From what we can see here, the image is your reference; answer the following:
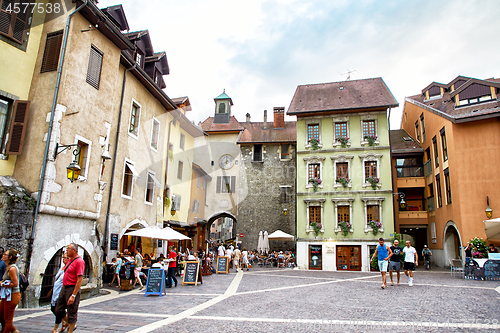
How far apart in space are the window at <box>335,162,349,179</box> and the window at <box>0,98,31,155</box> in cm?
2152

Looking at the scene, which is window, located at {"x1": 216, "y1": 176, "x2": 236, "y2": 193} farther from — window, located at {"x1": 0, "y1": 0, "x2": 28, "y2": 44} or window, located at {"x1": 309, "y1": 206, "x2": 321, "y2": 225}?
window, located at {"x1": 0, "y1": 0, "x2": 28, "y2": 44}

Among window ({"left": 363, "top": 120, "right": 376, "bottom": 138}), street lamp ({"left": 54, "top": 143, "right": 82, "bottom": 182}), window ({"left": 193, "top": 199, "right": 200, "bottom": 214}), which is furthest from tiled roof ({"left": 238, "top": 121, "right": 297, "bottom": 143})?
street lamp ({"left": 54, "top": 143, "right": 82, "bottom": 182})

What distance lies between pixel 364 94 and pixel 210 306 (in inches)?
951

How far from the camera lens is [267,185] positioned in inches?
1299

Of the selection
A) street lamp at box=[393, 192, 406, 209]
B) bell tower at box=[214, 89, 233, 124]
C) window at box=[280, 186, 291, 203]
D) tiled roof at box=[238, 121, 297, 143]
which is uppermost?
bell tower at box=[214, 89, 233, 124]

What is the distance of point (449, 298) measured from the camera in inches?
403

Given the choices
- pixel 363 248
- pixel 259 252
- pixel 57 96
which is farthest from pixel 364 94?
pixel 57 96

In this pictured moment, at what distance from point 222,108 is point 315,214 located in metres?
16.7

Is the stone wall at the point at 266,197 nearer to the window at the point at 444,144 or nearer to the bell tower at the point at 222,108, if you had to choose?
the bell tower at the point at 222,108

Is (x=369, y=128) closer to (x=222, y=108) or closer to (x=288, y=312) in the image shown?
(x=222, y=108)

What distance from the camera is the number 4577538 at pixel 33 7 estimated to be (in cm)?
1067

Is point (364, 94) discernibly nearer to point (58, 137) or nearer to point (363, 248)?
point (363, 248)

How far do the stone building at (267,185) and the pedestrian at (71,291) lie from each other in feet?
85.5

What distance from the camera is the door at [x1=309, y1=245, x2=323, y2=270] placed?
2628 centimetres
